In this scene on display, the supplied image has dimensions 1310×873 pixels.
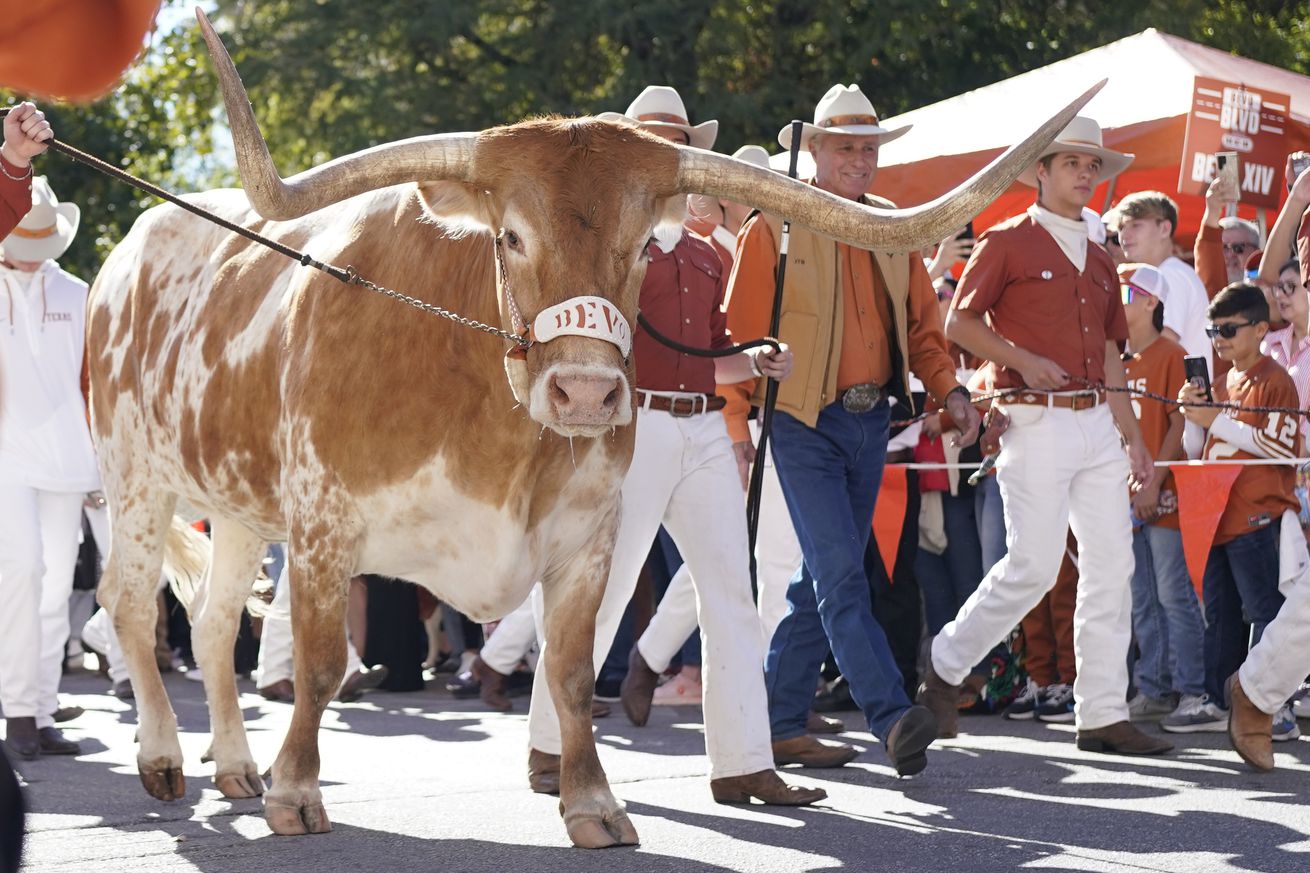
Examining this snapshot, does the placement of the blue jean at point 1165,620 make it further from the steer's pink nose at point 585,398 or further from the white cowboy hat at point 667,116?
the steer's pink nose at point 585,398

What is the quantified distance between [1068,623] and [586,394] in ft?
15.8

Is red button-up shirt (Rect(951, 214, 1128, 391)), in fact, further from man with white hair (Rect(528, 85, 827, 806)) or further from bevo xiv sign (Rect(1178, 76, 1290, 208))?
bevo xiv sign (Rect(1178, 76, 1290, 208))

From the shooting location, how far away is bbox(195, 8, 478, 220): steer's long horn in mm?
4949

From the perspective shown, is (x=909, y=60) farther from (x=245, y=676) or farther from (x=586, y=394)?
(x=586, y=394)

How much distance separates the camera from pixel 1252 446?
26.8ft

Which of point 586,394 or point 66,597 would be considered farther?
point 66,597

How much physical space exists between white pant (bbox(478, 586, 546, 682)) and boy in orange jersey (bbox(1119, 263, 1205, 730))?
2957 millimetres

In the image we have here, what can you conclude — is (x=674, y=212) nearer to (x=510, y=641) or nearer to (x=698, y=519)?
(x=698, y=519)

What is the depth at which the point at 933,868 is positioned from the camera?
5.23 meters

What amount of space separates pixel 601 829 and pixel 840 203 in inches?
77.6

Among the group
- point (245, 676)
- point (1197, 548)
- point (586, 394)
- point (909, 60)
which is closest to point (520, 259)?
point (586, 394)

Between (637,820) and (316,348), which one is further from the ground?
(316,348)

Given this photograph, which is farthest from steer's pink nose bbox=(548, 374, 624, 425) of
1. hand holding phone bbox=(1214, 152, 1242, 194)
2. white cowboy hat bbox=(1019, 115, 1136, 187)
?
hand holding phone bbox=(1214, 152, 1242, 194)

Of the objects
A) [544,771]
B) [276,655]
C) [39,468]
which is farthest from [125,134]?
[544,771]
